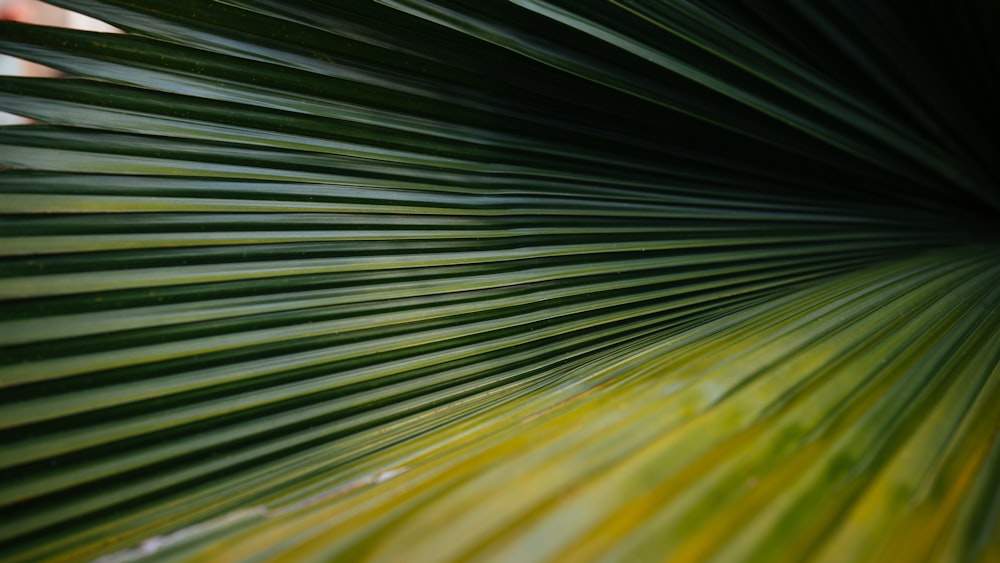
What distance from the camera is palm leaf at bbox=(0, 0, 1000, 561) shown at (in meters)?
0.39

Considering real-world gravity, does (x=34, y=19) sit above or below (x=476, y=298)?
above

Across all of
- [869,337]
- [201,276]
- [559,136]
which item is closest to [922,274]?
[869,337]

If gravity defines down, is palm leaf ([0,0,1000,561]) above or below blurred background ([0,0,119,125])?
below

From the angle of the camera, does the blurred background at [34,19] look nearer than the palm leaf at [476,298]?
No

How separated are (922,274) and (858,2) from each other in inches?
A: 18.7

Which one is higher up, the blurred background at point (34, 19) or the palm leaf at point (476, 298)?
the blurred background at point (34, 19)

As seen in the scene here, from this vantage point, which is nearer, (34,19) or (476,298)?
(476,298)

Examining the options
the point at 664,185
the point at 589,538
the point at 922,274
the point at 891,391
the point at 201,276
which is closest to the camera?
the point at 589,538

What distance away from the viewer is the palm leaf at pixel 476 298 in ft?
1.26

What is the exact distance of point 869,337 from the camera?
1.84ft

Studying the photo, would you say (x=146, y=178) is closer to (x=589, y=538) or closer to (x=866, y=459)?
(x=589, y=538)

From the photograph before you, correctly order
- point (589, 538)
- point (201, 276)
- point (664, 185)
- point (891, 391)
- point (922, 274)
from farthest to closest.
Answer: point (664, 185) < point (922, 274) < point (201, 276) < point (891, 391) < point (589, 538)

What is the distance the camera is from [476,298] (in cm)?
70

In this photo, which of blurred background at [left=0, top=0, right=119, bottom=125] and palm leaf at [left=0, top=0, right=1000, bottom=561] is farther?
blurred background at [left=0, top=0, right=119, bottom=125]
